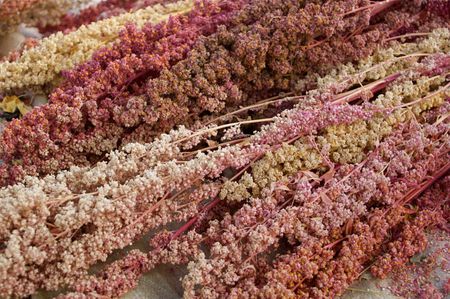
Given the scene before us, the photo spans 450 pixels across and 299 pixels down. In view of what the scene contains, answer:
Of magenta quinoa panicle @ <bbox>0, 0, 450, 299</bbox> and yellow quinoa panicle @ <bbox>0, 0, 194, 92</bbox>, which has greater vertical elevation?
yellow quinoa panicle @ <bbox>0, 0, 194, 92</bbox>

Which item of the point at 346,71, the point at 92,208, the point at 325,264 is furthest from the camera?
the point at 346,71

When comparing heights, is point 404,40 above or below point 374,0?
below

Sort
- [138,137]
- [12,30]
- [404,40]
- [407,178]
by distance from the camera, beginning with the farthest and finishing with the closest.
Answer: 1. [12,30]
2. [404,40]
3. [138,137]
4. [407,178]

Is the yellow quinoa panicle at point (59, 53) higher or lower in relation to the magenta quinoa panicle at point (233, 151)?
higher

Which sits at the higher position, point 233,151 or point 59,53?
point 59,53

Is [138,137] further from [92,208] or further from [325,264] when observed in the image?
[325,264]

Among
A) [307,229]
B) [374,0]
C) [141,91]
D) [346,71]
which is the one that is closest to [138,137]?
[141,91]

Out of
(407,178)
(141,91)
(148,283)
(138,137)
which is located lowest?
(148,283)

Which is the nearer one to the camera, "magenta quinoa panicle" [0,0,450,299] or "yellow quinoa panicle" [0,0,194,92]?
"magenta quinoa panicle" [0,0,450,299]

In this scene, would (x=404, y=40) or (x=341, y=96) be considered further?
(x=404, y=40)

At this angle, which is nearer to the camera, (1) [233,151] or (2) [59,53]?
(1) [233,151]

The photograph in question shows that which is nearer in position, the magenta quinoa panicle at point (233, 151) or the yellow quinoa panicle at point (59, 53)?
the magenta quinoa panicle at point (233, 151)
